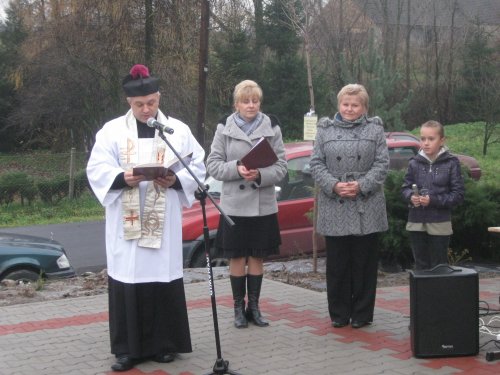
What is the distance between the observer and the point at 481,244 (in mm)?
9711

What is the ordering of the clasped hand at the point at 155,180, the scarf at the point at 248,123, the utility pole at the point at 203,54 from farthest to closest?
the utility pole at the point at 203,54 < the scarf at the point at 248,123 < the clasped hand at the point at 155,180

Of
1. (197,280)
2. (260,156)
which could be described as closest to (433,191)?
(260,156)

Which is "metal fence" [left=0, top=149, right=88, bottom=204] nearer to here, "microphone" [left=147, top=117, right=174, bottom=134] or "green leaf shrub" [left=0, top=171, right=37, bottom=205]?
"green leaf shrub" [left=0, top=171, right=37, bottom=205]

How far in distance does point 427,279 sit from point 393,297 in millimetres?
2204

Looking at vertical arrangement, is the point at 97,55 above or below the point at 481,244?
above

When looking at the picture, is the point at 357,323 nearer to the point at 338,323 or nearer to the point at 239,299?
the point at 338,323

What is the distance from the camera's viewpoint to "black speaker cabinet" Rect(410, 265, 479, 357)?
18.7 ft

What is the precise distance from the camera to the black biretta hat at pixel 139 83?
5641mm

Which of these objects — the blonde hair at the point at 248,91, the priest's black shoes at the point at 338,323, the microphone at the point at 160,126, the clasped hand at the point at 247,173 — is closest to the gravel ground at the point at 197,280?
the priest's black shoes at the point at 338,323

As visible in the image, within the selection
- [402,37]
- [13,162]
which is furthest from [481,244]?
[402,37]

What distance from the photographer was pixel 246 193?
21.6 feet

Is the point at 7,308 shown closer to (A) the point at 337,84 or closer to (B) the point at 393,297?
(B) the point at 393,297

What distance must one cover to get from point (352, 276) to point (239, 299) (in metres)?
0.99

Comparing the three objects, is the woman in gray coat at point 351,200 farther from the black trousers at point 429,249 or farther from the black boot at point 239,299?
the black boot at point 239,299
